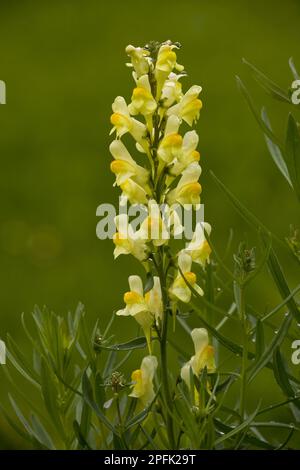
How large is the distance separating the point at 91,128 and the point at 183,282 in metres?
2.35

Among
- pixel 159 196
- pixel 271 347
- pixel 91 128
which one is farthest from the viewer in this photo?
pixel 91 128

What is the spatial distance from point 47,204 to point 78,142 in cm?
32

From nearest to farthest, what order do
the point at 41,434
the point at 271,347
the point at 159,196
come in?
the point at 271,347, the point at 159,196, the point at 41,434

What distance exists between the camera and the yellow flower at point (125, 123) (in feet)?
3.71

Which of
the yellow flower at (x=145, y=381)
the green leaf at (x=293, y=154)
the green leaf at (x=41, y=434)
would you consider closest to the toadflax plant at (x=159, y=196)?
the yellow flower at (x=145, y=381)

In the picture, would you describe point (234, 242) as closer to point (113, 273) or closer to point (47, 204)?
point (113, 273)

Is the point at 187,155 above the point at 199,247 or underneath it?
above

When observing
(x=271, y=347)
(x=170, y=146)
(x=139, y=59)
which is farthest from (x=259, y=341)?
(x=139, y=59)

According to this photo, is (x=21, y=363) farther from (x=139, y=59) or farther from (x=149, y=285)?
(x=139, y=59)

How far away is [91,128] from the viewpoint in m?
3.38

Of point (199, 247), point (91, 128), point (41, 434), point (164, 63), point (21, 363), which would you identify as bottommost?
point (41, 434)

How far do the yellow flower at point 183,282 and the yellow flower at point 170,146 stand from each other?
0.36ft

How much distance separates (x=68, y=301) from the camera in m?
2.72

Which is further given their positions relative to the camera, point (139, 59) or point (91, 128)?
point (91, 128)
